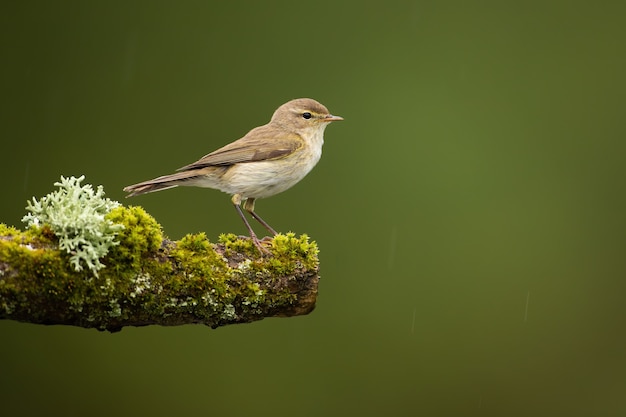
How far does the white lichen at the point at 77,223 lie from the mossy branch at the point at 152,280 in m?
0.06

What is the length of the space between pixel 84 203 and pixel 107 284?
42 cm

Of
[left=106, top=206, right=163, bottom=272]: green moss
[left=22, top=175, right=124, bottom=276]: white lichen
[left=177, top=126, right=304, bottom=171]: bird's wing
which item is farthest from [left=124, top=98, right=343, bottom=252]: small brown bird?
[left=22, top=175, right=124, bottom=276]: white lichen

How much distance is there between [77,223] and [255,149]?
6.70 ft

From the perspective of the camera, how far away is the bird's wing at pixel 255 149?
17.5ft

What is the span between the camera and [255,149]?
5418 mm

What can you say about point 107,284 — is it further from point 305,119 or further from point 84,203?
point 305,119

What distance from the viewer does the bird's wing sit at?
17.5 feet

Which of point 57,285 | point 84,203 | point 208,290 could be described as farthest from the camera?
point 208,290

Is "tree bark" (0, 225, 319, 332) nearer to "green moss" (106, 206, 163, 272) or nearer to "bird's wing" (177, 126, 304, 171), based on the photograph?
"green moss" (106, 206, 163, 272)

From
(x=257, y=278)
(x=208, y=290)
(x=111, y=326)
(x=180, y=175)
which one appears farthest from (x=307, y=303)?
(x=180, y=175)

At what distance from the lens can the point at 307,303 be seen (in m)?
4.33

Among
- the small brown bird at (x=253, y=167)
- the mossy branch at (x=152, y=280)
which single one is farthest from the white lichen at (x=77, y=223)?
the small brown bird at (x=253, y=167)

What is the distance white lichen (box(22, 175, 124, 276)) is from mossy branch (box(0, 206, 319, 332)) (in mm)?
55

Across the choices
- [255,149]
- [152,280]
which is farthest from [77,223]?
[255,149]
